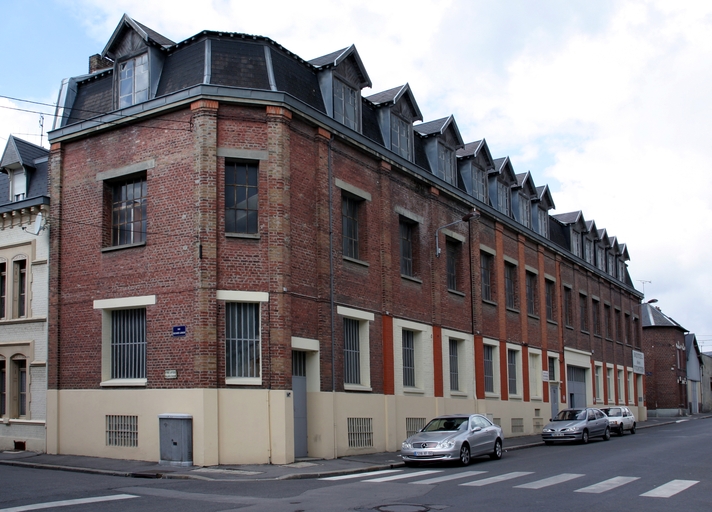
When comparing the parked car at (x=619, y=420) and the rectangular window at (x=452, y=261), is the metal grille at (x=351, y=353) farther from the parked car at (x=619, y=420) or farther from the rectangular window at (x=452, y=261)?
the parked car at (x=619, y=420)

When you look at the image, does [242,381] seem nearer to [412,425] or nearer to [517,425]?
[412,425]

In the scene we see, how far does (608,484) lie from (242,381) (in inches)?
355

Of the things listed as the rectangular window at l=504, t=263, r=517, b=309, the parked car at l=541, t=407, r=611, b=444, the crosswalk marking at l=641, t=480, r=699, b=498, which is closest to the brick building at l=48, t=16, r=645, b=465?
the parked car at l=541, t=407, r=611, b=444

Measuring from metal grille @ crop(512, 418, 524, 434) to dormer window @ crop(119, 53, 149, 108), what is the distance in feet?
69.9

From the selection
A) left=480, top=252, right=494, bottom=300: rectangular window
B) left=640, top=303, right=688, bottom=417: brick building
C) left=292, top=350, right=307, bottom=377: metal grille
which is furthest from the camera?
left=640, top=303, right=688, bottom=417: brick building

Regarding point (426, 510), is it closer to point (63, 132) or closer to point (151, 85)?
point (151, 85)

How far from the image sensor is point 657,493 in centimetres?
1356

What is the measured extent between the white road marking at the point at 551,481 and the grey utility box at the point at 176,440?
8.26 meters

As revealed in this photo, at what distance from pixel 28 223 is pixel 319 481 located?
44.4 ft

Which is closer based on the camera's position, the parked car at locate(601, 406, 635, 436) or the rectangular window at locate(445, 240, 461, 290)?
the rectangular window at locate(445, 240, 461, 290)

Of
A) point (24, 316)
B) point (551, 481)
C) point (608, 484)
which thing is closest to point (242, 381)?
point (551, 481)

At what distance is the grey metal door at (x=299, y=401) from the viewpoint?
67.6 feet

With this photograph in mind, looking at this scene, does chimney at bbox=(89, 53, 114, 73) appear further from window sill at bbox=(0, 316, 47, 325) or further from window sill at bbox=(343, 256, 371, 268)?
window sill at bbox=(343, 256, 371, 268)

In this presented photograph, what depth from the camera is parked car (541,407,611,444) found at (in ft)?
95.8
